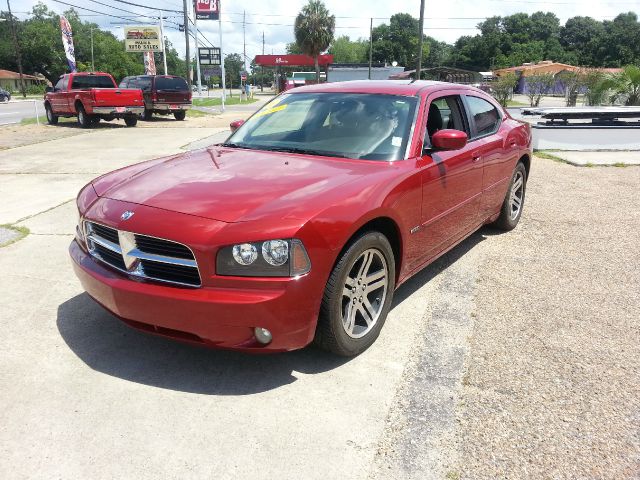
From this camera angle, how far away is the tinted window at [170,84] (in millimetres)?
21291

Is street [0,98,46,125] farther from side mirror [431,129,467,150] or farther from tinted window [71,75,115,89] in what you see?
side mirror [431,129,467,150]

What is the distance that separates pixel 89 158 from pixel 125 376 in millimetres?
9340

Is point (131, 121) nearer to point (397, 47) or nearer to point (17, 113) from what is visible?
point (17, 113)

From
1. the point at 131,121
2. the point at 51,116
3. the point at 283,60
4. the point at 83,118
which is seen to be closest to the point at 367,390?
the point at 83,118

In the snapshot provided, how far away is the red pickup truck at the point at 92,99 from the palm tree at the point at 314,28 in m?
37.5

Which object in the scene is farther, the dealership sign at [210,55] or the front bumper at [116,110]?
the dealership sign at [210,55]

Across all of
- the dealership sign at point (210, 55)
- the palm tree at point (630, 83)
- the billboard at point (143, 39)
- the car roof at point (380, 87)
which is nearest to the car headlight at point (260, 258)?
the car roof at point (380, 87)

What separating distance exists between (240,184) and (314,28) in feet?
181

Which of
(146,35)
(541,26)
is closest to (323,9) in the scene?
(146,35)

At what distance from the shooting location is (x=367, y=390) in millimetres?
2873

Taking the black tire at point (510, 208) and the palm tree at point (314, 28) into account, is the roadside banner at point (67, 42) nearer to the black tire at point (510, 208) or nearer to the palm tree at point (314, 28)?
the black tire at point (510, 208)

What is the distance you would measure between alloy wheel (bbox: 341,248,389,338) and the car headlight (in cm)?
47

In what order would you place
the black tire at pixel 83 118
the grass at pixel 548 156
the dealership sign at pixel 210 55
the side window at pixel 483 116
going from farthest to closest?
1. the dealership sign at pixel 210 55
2. the black tire at pixel 83 118
3. the grass at pixel 548 156
4. the side window at pixel 483 116

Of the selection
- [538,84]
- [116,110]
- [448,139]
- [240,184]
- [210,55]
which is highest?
[210,55]
